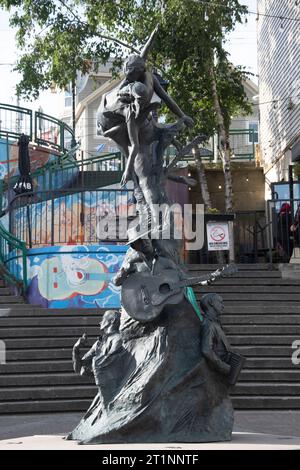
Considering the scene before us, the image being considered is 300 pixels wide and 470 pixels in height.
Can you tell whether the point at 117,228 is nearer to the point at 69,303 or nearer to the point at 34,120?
the point at 69,303

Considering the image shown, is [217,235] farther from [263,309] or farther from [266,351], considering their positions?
[266,351]

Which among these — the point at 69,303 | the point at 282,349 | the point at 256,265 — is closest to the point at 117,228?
the point at 69,303

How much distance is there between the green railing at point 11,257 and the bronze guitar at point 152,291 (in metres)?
8.51

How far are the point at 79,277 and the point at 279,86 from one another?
46.6 ft

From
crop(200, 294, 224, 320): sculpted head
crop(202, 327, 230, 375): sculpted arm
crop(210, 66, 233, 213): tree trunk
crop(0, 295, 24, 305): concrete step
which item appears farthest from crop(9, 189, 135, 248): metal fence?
crop(202, 327, 230, 375): sculpted arm

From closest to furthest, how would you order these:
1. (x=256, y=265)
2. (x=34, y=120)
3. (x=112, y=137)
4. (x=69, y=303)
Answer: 1. (x=112, y=137)
2. (x=69, y=303)
3. (x=256, y=265)
4. (x=34, y=120)

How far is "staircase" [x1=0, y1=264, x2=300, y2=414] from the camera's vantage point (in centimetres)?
1211

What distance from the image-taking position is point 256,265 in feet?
59.2

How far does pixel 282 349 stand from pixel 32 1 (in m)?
13.2

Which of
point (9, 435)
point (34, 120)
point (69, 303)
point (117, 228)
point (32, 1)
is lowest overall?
point (9, 435)

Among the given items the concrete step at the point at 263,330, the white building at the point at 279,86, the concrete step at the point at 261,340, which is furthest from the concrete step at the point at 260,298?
the white building at the point at 279,86

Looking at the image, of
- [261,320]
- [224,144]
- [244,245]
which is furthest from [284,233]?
[261,320]
